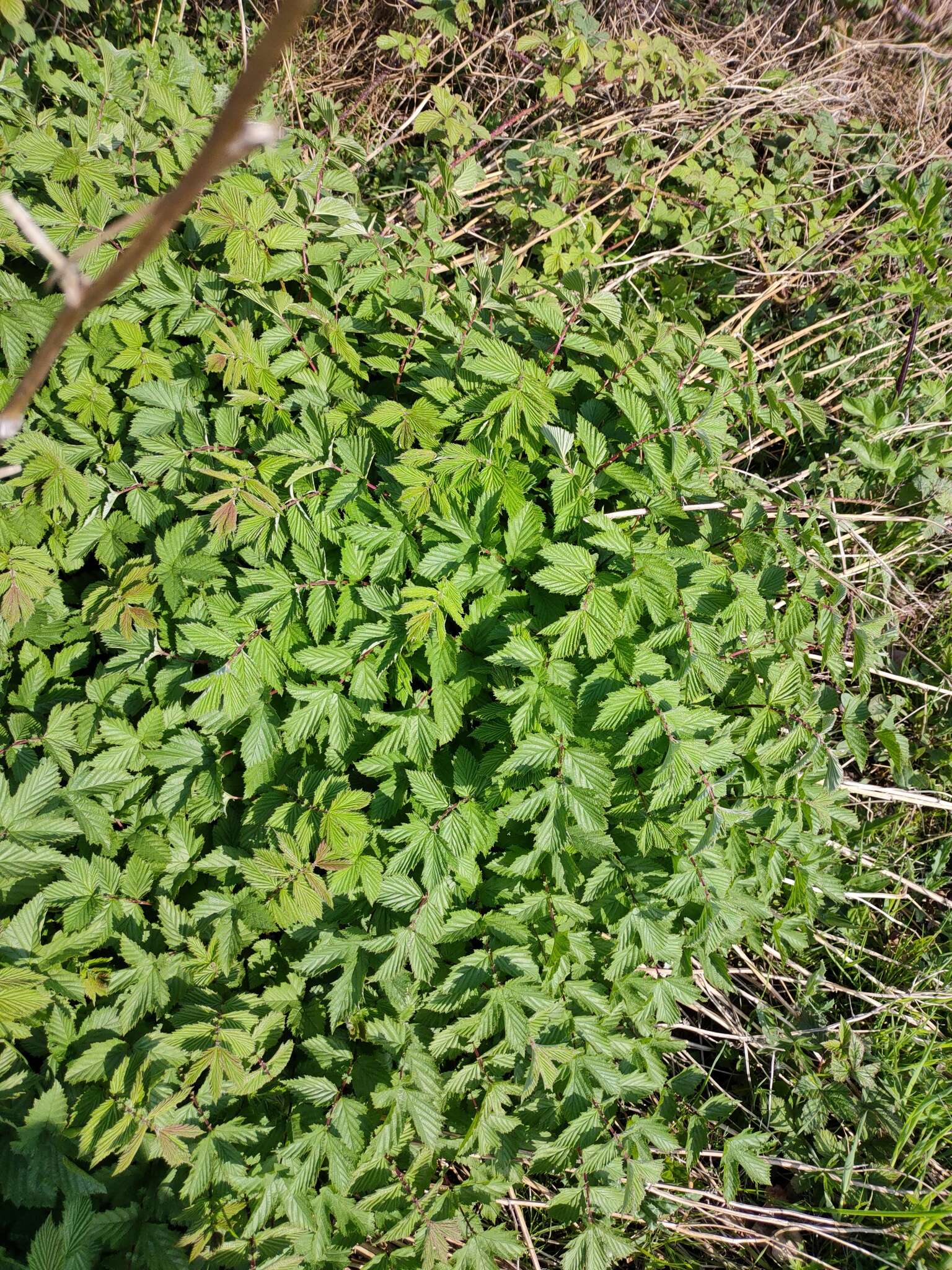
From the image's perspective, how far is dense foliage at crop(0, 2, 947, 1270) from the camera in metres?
1.82

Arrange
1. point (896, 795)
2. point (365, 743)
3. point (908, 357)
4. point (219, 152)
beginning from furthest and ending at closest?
point (908, 357) → point (896, 795) → point (365, 743) → point (219, 152)

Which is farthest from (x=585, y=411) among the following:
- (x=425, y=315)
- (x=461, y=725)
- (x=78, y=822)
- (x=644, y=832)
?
(x=78, y=822)

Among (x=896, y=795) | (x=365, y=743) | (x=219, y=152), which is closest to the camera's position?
(x=219, y=152)

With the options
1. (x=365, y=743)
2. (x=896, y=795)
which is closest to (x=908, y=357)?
(x=896, y=795)

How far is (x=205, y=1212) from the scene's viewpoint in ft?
5.77

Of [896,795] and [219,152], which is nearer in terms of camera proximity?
[219,152]

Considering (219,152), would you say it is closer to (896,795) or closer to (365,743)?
(365,743)

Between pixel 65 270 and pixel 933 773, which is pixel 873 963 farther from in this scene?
pixel 65 270

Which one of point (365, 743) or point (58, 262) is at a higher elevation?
point (58, 262)

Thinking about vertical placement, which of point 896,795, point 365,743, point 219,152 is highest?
point 219,152

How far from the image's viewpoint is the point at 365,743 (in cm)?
202

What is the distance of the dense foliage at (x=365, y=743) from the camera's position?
71.5 inches

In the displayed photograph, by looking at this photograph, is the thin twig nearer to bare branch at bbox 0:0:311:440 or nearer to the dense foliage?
the dense foliage

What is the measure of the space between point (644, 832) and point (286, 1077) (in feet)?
3.40
